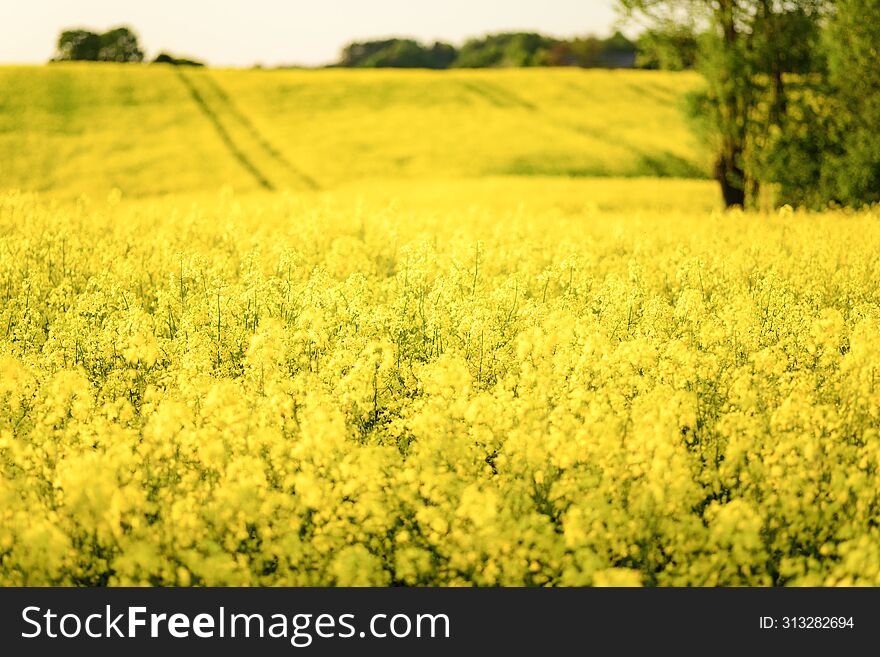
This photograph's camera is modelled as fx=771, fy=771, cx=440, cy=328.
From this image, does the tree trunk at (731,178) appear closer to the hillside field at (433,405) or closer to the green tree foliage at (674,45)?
the green tree foliage at (674,45)

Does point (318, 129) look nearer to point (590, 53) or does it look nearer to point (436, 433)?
point (436, 433)

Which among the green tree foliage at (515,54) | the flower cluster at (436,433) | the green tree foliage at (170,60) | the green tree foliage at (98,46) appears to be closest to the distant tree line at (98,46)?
the green tree foliage at (98,46)

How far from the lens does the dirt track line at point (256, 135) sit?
28.1m

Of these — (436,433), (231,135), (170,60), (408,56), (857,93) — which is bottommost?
(436,433)

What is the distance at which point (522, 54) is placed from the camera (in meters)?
71.2

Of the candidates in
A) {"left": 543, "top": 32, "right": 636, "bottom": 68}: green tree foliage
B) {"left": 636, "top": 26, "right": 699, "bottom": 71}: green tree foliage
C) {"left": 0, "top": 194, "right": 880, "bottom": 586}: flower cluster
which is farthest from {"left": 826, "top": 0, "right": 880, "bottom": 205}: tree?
{"left": 543, "top": 32, "right": 636, "bottom": 68}: green tree foliage

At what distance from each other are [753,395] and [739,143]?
52.9ft

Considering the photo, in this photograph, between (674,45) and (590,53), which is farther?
(590,53)

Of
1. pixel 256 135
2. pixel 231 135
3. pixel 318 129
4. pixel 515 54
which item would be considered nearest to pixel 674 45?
pixel 318 129

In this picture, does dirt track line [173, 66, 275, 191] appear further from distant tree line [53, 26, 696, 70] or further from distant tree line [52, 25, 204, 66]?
distant tree line [52, 25, 204, 66]

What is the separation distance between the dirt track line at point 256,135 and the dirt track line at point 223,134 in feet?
2.88

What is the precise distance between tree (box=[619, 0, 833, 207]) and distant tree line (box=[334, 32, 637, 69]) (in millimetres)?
53086

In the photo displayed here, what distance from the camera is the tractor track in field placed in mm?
28016

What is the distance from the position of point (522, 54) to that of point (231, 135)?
4572 centimetres
